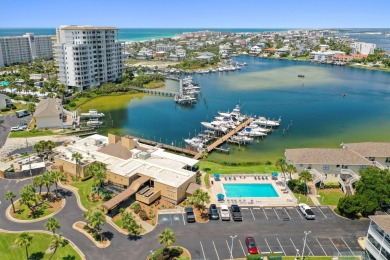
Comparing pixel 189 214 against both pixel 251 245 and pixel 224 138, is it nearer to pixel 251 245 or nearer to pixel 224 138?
pixel 251 245

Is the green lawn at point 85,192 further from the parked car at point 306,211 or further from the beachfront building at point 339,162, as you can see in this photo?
the beachfront building at point 339,162

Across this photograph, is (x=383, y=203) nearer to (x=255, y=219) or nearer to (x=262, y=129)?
(x=255, y=219)

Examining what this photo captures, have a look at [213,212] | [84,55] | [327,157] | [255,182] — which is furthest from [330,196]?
[84,55]

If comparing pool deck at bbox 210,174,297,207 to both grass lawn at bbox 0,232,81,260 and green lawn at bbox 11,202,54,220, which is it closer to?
grass lawn at bbox 0,232,81,260

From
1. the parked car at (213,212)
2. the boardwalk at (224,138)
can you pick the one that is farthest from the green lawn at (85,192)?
the boardwalk at (224,138)

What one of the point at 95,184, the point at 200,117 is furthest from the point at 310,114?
the point at 95,184

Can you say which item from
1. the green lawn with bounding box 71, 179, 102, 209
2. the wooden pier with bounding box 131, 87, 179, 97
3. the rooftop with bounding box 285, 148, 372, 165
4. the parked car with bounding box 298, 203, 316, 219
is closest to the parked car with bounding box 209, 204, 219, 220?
the parked car with bounding box 298, 203, 316, 219
